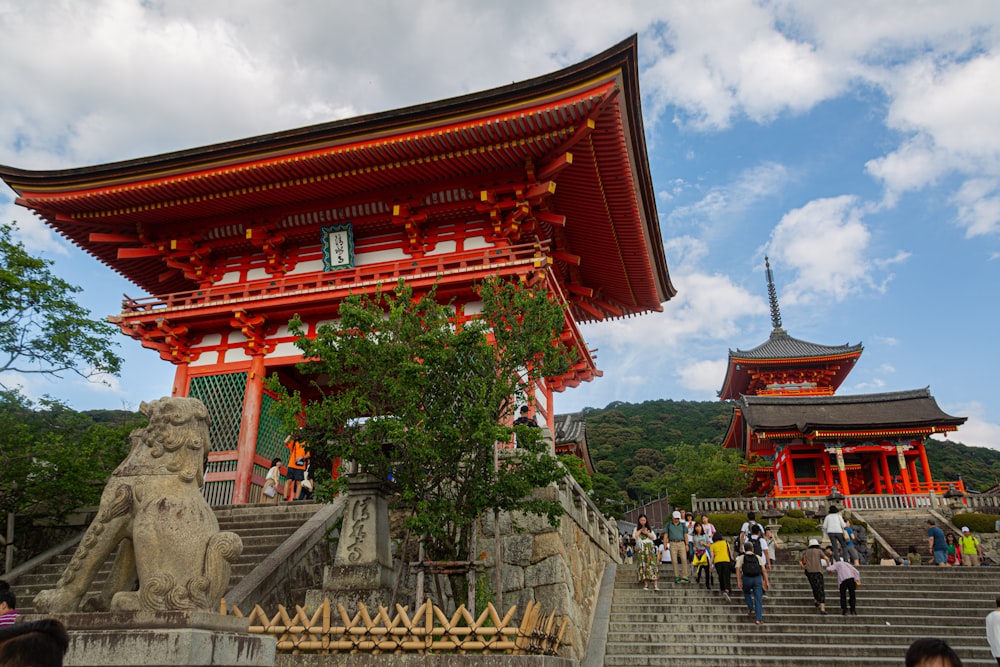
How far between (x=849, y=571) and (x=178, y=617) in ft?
32.4

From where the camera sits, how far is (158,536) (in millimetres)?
4109

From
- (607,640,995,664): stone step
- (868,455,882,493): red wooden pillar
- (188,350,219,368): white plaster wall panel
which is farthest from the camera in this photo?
(868,455,882,493): red wooden pillar

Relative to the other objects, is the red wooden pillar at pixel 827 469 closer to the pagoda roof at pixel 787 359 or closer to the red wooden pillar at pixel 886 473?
the red wooden pillar at pixel 886 473

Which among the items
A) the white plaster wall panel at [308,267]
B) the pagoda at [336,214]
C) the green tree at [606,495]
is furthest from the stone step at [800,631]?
the green tree at [606,495]

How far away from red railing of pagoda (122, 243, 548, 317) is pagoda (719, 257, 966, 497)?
2018 centimetres

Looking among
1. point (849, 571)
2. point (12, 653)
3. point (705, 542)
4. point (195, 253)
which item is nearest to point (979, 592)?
point (849, 571)

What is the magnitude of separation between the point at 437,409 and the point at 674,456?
4498 cm

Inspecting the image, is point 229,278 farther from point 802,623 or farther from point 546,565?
point 802,623

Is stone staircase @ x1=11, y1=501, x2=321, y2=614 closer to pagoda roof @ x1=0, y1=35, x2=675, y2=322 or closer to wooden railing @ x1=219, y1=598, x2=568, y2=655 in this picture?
wooden railing @ x1=219, y1=598, x2=568, y2=655

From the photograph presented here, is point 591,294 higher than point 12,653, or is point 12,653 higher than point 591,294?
point 591,294

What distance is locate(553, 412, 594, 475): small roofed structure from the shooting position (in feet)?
103

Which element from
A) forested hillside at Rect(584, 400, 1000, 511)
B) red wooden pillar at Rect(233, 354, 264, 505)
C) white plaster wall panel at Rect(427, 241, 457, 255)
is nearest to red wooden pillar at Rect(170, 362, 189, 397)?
red wooden pillar at Rect(233, 354, 264, 505)

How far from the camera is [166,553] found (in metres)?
4.05

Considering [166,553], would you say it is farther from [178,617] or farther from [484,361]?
[484,361]
